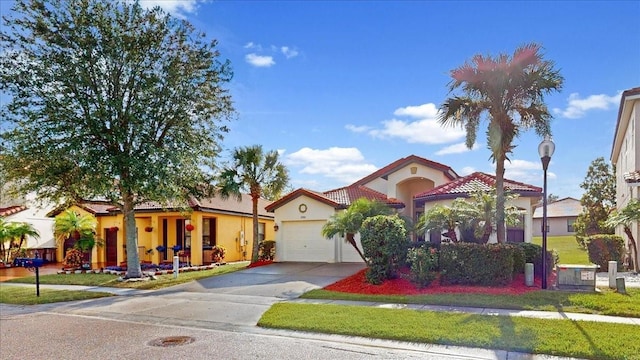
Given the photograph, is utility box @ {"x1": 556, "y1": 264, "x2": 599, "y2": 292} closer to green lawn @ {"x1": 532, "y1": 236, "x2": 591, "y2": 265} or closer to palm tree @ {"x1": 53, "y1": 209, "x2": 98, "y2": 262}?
green lawn @ {"x1": 532, "y1": 236, "x2": 591, "y2": 265}


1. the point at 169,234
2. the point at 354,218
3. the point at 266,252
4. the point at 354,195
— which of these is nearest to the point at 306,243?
the point at 266,252

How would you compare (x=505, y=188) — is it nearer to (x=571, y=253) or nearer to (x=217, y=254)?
(x=571, y=253)

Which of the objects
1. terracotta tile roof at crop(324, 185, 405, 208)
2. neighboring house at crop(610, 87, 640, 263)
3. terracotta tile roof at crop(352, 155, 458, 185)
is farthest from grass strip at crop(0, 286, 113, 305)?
neighboring house at crop(610, 87, 640, 263)

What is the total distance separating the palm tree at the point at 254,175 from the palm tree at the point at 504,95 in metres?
9.71

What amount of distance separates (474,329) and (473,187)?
10.6m

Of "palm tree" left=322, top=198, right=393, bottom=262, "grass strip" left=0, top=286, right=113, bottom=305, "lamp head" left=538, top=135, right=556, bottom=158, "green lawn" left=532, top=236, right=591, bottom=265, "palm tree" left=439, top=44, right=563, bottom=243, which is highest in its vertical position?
"palm tree" left=439, top=44, right=563, bottom=243

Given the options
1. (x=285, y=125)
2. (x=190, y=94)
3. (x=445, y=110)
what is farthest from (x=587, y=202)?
(x=190, y=94)

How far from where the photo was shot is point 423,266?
12367 mm

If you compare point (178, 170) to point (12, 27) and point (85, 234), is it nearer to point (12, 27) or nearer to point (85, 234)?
point (12, 27)

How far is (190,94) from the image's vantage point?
Result: 1728 centimetres

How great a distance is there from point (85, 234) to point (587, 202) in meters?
31.3

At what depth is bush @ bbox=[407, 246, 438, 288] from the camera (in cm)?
1234

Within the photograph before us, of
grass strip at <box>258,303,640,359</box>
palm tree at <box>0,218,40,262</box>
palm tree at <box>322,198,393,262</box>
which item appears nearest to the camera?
grass strip at <box>258,303,640,359</box>

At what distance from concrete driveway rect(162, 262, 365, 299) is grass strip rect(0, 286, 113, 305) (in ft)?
8.46
